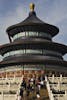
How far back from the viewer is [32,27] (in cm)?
5328

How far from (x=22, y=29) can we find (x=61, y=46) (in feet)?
22.2

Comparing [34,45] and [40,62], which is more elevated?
[34,45]

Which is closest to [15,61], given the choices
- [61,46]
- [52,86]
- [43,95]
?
[61,46]

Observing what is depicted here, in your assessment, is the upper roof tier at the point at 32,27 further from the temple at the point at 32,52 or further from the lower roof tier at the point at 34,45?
the lower roof tier at the point at 34,45

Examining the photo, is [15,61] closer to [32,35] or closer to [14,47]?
[14,47]

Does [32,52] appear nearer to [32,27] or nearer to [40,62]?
[40,62]

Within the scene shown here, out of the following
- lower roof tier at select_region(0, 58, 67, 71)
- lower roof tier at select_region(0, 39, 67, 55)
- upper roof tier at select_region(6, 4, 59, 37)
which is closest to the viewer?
lower roof tier at select_region(0, 58, 67, 71)

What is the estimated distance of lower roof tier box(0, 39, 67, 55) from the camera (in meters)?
49.0

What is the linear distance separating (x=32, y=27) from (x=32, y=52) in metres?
4.67

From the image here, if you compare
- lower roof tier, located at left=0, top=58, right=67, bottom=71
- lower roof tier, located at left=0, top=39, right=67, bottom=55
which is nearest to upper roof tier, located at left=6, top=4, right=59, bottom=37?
lower roof tier, located at left=0, top=39, right=67, bottom=55

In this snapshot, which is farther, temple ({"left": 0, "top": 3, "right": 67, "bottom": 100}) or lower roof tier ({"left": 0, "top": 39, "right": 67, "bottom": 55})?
lower roof tier ({"left": 0, "top": 39, "right": 67, "bottom": 55})

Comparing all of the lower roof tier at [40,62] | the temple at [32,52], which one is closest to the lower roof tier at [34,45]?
the temple at [32,52]

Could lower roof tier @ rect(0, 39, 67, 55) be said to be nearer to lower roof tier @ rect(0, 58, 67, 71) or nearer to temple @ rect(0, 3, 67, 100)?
temple @ rect(0, 3, 67, 100)

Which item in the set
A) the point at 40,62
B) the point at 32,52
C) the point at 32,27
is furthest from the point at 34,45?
the point at 32,27
